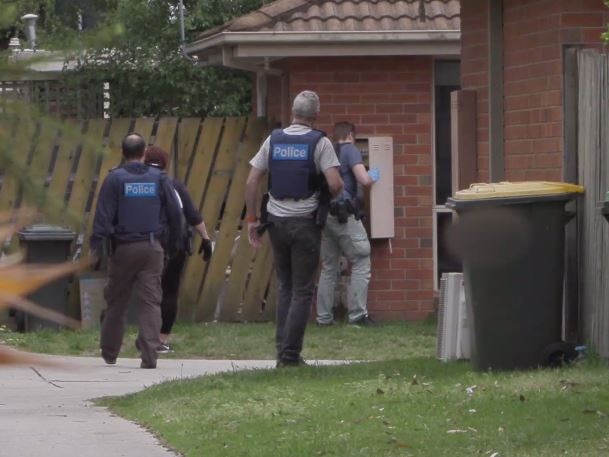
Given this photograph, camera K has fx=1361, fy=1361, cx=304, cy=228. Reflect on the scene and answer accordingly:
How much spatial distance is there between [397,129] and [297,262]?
192 inches

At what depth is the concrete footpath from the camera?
23.2 feet

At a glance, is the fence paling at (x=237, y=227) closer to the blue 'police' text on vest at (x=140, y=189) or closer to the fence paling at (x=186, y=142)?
the fence paling at (x=186, y=142)

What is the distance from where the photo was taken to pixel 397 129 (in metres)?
13.7

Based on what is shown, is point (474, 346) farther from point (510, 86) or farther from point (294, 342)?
point (510, 86)

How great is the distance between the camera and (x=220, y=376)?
8859 mm

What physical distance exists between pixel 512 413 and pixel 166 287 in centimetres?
524

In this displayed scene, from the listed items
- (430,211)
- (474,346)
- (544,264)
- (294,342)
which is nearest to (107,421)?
(294,342)

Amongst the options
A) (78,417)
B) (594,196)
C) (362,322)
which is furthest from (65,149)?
(362,322)

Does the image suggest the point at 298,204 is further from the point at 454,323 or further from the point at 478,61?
the point at 478,61

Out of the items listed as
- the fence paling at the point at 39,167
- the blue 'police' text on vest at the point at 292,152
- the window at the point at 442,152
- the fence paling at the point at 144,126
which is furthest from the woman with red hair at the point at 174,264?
the fence paling at the point at 39,167

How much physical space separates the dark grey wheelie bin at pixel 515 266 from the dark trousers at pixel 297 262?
1327 mm

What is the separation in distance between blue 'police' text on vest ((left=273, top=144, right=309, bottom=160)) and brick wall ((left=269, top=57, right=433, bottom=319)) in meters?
4.50

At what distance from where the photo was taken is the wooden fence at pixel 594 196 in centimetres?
823

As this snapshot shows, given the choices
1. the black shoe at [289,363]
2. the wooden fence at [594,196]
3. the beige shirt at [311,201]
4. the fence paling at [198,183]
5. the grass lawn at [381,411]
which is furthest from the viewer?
the fence paling at [198,183]
